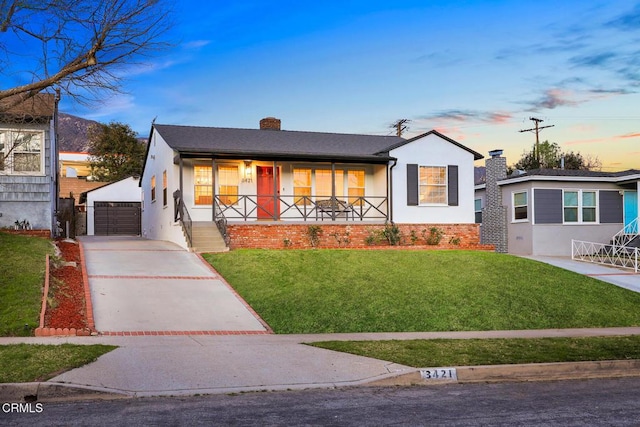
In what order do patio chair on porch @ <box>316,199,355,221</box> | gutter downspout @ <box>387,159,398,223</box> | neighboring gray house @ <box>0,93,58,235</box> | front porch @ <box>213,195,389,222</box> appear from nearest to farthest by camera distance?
neighboring gray house @ <box>0,93,58,235</box> < front porch @ <box>213,195,389,222</box> < patio chair on porch @ <box>316,199,355,221</box> < gutter downspout @ <box>387,159,398,223</box>

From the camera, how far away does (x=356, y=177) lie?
28.1 m

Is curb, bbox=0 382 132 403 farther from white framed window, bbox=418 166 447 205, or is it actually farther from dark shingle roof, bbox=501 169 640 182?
dark shingle roof, bbox=501 169 640 182

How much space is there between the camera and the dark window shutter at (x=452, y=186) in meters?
27.0

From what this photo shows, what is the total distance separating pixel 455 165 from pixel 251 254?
11303 millimetres

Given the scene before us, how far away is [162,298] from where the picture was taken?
14789 millimetres

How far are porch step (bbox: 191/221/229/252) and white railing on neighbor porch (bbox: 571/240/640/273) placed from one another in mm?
14278

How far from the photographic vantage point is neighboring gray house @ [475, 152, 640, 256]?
2842cm

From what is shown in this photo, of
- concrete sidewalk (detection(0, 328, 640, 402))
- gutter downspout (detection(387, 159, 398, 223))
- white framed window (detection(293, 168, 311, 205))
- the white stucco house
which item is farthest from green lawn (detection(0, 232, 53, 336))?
gutter downspout (detection(387, 159, 398, 223))

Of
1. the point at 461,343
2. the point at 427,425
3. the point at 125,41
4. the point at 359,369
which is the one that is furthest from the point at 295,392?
the point at 125,41

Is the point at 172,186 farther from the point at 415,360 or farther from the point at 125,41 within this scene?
the point at 415,360

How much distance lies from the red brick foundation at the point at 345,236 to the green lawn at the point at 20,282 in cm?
714

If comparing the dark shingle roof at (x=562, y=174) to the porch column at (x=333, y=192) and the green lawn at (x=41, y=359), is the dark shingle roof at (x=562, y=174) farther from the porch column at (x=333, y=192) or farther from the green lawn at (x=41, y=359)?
the green lawn at (x=41, y=359)

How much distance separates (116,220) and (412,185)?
21.5 meters

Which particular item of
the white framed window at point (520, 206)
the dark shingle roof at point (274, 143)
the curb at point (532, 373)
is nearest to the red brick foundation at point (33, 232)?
the dark shingle roof at point (274, 143)
